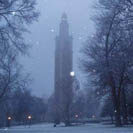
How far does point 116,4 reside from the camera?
15234 millimetres

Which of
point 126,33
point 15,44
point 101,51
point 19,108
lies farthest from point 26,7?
point 19,108

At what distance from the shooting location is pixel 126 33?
16.9 m

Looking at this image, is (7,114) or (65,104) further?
(7,114)

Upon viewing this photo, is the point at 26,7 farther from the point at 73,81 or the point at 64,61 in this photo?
the point at 64,61

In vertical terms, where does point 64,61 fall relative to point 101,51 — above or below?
above

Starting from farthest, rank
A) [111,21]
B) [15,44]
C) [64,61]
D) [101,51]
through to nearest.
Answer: [64,61], [101,51], [111,21], [15,44]

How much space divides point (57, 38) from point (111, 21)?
413 ft

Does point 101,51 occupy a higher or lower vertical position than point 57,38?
lower

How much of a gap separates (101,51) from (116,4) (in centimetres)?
1799

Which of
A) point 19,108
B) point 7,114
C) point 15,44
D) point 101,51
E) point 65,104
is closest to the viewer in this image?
point 15,44

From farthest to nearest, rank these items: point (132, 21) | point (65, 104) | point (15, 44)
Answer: point (65, 104), point (132, 21), point (15, 44)

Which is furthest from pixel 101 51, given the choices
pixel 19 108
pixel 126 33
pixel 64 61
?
pixel 64 61

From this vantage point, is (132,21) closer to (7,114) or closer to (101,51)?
(101,51)

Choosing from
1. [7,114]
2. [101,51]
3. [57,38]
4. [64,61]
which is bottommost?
[7,114]
